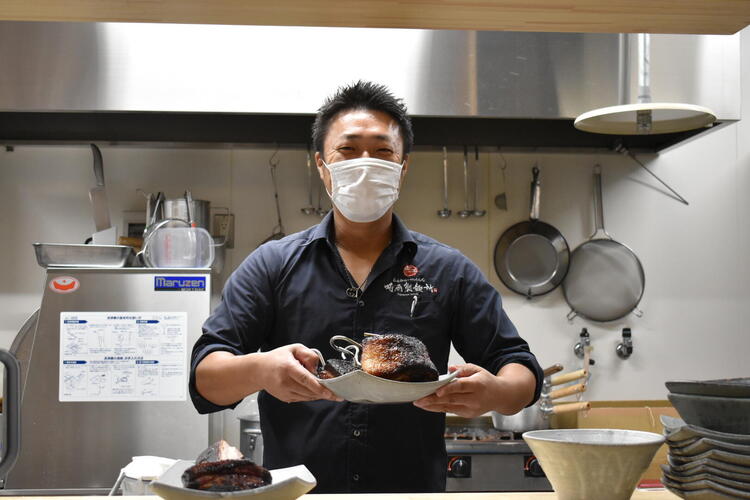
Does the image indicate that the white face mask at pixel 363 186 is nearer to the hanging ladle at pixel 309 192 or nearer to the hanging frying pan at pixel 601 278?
the hanging ladle at pixel 309 192

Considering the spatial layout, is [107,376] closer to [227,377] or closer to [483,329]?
[227,377]

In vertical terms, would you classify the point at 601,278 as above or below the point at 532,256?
below

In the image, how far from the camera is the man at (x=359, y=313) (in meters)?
1.79

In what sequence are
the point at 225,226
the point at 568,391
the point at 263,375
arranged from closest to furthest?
the point at 263,375 < the point at 568,391 < the point at 225,226

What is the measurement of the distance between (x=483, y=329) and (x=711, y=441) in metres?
0.84

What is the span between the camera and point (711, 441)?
108 centimetres

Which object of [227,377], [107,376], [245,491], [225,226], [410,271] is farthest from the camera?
[225,226]

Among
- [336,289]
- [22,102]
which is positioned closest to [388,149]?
[336,289]

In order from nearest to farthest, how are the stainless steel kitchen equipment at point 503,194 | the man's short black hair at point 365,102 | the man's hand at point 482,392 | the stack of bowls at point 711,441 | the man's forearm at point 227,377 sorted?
the stack of bowls at point 711,441 → the man's hand at point 482,392 → the man's forearm at point 227,377 → the man's short black hair at point 365,102 → the stainless steel kitchen equipment at point 503,194

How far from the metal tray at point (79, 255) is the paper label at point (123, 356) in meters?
0.23

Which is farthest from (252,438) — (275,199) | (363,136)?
(363,136)

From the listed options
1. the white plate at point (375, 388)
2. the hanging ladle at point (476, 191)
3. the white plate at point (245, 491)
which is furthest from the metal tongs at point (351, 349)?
the hanging ladle at point (476, 191)

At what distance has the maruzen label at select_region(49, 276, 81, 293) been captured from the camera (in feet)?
10.6

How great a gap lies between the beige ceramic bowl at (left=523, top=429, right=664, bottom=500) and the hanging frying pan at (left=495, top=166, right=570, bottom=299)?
110 inches
